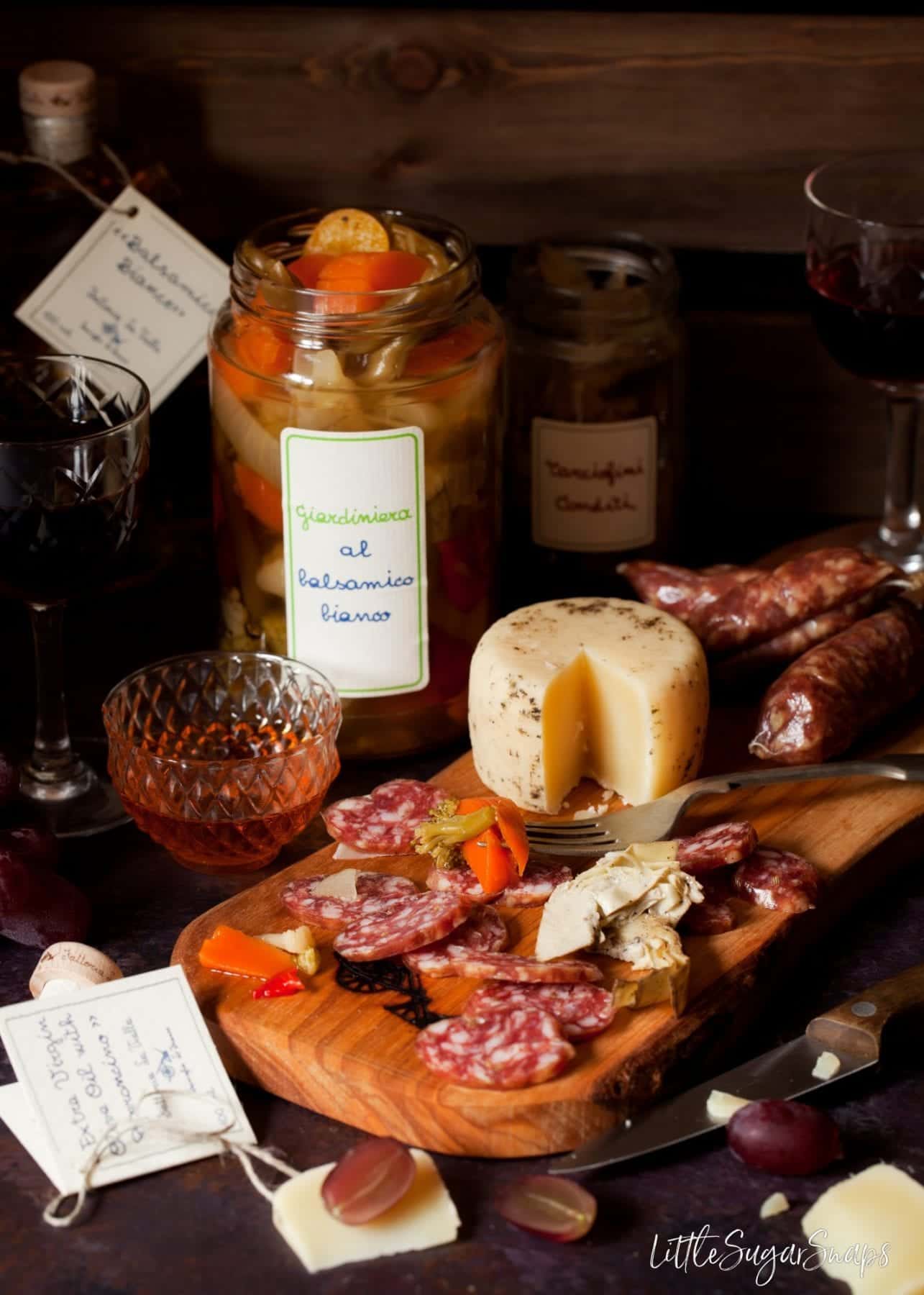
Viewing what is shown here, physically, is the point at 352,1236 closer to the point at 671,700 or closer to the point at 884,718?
the point at 671,700

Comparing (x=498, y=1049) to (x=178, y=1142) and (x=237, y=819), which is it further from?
(x=237, y=819)

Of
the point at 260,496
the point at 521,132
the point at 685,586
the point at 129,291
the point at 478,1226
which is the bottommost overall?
the point at 478,1226

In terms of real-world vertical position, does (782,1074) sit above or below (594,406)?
below

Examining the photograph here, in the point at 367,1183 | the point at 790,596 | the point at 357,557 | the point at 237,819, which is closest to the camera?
the point at 367,1183

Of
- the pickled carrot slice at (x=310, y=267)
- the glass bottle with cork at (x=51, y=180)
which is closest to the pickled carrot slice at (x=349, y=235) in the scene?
the pickled carrot slice at (x=310, y=267)

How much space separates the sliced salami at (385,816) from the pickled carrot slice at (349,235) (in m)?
0.45

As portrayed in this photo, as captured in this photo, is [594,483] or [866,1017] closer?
[866,1017]

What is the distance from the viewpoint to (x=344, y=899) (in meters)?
1.24

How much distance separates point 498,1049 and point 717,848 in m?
0.26

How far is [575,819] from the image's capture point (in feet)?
4.40

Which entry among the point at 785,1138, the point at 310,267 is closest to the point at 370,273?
the point at 310,267

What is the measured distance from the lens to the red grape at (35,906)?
47.8 inches

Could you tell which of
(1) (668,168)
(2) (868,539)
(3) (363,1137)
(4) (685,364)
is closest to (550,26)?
(1) (668,168)

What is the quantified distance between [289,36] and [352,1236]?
48.5 inches
